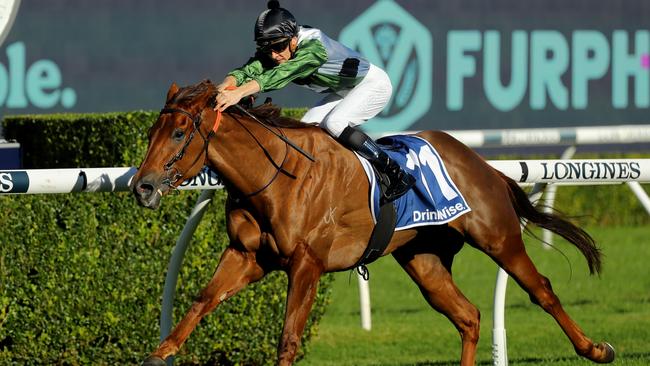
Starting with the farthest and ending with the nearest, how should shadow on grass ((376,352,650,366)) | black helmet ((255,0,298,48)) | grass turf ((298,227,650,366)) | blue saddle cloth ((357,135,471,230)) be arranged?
1. grass turf ((298,227,650,366))
2. shadow on grass ((376,352,650,366))
3. blue saddle cloth ((357,135,471,230))
4. black helmet ((255,0,298,48))

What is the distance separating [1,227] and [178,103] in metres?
1.74

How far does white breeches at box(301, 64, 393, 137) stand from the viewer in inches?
206

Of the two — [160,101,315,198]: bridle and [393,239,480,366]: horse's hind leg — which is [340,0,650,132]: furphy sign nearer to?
[393,239,480,366]: horse's hind leg

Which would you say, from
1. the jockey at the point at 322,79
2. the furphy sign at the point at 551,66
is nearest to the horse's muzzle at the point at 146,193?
the jockey at the point at 322,79

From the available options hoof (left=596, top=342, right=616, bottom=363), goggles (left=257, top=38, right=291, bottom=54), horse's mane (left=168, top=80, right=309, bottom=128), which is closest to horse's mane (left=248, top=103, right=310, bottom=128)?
horse's mane (left=168, top=80, right=309, bottom=128)

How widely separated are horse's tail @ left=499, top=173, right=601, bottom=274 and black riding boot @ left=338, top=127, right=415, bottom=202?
2.46 ft

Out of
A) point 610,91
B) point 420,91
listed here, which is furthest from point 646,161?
point 610,91

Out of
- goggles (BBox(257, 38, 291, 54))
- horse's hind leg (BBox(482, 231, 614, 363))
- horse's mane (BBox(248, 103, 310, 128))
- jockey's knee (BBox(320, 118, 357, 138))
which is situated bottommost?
horse's hind leg (BBox(482, 231, 614, 363))

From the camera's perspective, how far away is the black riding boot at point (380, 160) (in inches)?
203

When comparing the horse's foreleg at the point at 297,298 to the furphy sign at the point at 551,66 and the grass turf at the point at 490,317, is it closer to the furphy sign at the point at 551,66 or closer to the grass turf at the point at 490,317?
the grass turf at the point at 490,317

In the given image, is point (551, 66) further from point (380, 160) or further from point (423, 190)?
point (380, 160)

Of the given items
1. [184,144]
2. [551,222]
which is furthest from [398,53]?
[184,144]

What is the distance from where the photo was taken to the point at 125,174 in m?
5.30

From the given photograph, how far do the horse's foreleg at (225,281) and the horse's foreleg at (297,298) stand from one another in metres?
0.16
